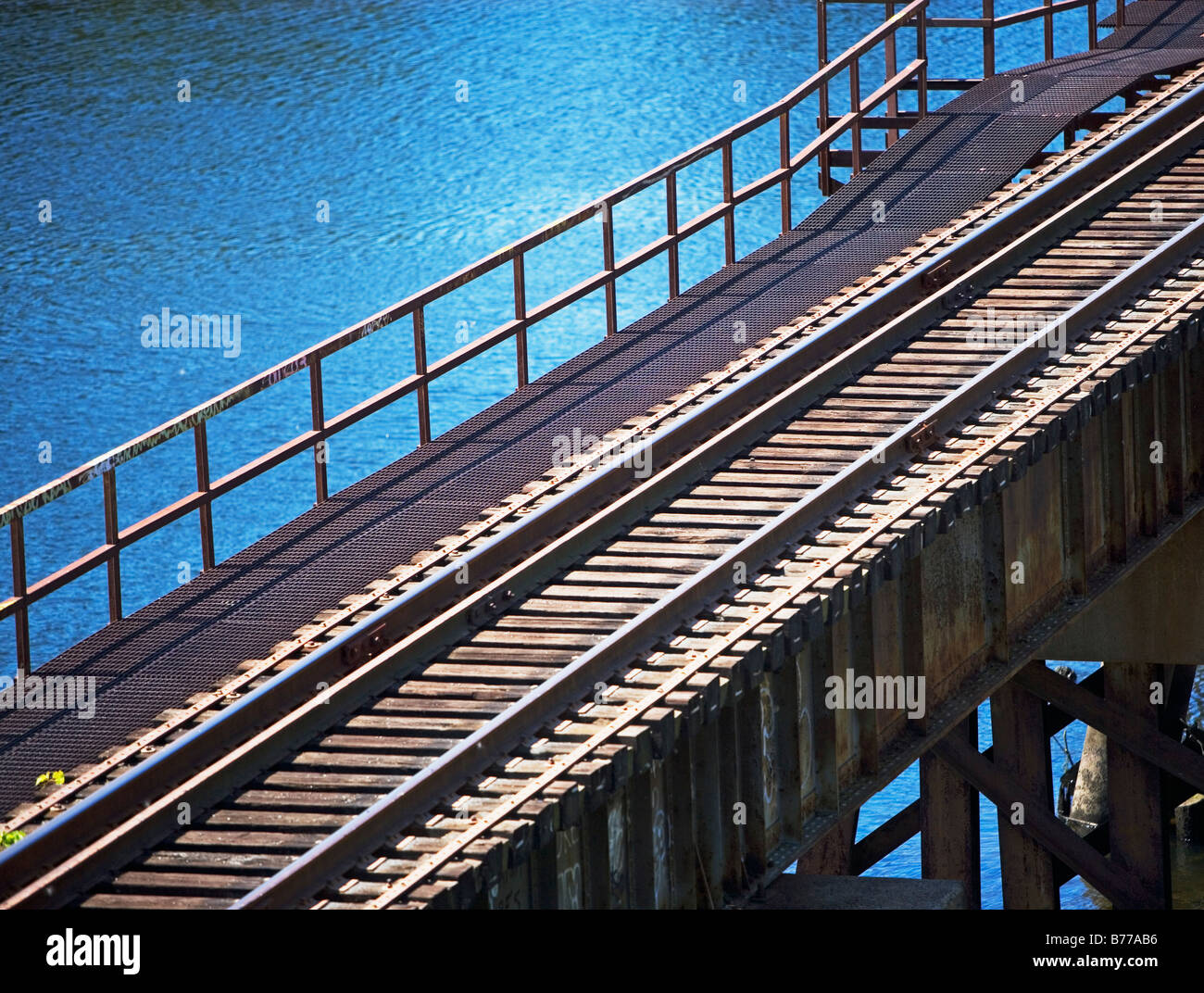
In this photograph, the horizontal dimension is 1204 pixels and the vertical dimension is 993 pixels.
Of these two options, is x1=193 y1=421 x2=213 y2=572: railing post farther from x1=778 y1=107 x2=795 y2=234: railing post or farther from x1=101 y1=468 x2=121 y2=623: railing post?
x1=778 y1=107 x2=795 y2=234: railing post

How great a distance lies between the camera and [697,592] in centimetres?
893

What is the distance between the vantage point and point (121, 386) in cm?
4253

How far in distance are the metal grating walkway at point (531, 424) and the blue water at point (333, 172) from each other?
24896 mm

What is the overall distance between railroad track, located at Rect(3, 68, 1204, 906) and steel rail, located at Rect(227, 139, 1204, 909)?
0.01m

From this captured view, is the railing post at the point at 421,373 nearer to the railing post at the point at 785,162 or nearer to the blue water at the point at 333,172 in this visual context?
the railing post at the point at 785,162

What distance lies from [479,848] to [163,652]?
337 cm

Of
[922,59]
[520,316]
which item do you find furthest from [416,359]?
[922,59]

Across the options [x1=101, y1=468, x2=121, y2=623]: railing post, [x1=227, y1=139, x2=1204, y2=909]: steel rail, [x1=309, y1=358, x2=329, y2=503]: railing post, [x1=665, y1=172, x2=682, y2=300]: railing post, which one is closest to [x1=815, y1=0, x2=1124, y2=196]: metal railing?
[x1=665, y1=172, x2=682, y2=300]: railing post

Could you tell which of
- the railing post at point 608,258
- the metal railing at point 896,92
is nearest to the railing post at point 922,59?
the metal railing at point 896,92

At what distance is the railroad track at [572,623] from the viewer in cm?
730

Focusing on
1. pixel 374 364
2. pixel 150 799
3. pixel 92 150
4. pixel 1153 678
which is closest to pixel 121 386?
pixel 374 364

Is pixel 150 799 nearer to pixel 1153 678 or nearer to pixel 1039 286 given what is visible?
pixel 1039 286

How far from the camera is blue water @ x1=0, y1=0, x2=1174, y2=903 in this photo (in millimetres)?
42938
